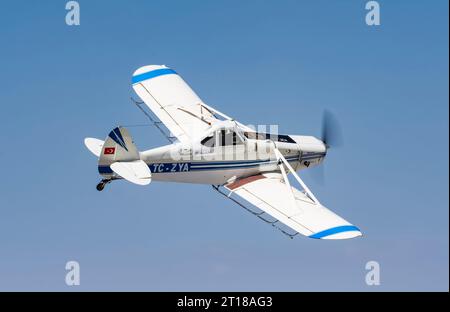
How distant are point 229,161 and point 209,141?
3.53 feet

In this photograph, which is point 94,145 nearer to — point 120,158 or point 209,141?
point 120,158

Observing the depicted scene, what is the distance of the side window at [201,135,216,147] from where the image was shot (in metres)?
34.0

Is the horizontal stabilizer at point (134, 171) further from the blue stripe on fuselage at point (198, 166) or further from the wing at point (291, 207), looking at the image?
the wing at point (291, 207)

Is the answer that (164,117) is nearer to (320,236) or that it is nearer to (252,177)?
(252,177)

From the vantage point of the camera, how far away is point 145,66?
41344mm

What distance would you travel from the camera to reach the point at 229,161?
1355 inches

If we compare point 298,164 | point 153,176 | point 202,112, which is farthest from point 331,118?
point 153,176

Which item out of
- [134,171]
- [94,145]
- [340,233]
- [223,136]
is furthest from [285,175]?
[94,145]

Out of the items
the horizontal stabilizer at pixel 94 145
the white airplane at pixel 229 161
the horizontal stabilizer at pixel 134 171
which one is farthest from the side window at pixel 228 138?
the horizontal stabilizer at pixel 94 145

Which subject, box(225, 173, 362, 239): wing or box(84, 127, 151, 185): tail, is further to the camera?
box(84, 127, 151, 185): tail

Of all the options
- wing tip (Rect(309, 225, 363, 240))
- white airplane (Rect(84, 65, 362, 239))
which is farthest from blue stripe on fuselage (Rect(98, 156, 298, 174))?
wing tip (Rect(309, 225, 363, 240))

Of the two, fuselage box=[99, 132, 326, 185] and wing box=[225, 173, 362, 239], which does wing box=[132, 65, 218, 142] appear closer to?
fuselage box=[99, 132, 326, 185]

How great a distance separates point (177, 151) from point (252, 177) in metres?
3.16

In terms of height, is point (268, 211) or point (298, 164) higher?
point (298, 164)
